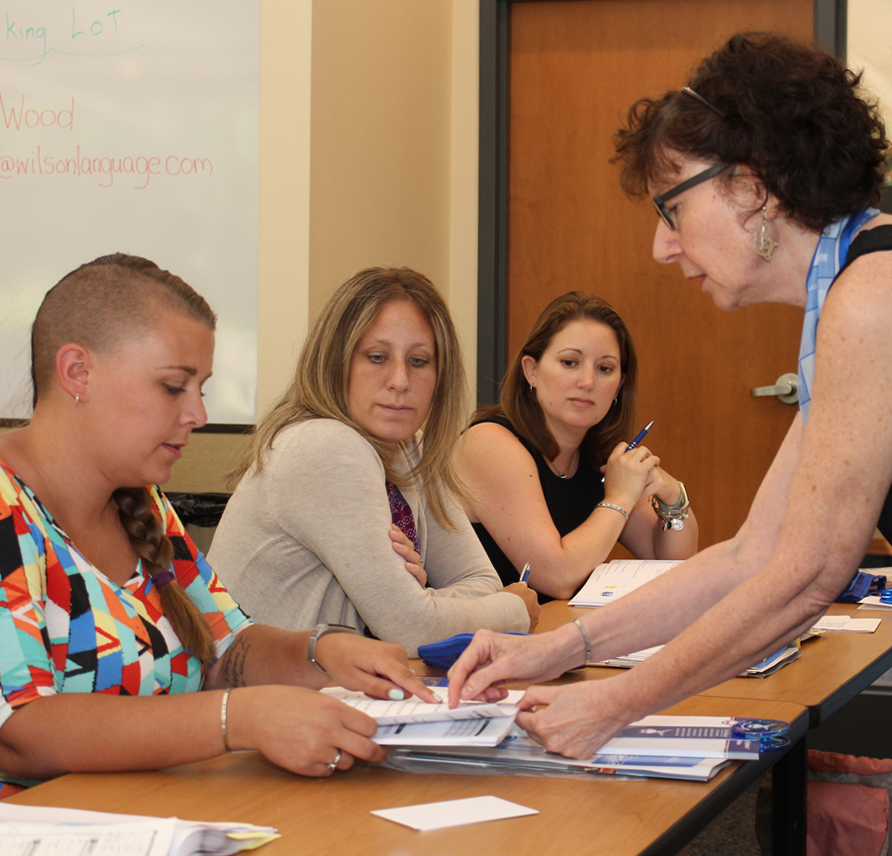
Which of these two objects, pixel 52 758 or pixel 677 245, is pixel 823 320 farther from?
pixel 52 758

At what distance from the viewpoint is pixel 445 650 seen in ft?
4.67

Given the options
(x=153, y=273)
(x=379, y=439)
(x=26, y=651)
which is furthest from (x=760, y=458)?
(x=26, y=651)

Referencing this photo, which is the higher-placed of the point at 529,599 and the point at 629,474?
the point at 629,474

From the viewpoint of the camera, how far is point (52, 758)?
104 centimetres

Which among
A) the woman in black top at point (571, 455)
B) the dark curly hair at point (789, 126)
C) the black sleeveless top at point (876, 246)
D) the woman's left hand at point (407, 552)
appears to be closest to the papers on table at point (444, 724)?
the black sleeveless top at point (876, 246)

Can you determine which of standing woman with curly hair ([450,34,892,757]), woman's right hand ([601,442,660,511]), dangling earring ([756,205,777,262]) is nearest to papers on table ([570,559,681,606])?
woman's right hand ([601,442,660,511])

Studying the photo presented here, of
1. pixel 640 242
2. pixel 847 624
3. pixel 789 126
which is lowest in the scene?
pixel 847 624

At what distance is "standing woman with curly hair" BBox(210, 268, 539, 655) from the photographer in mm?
1724

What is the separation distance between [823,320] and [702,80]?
389mm

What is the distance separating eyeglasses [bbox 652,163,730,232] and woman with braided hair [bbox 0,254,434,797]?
2.10ft

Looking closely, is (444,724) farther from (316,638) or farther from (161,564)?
(161,564)

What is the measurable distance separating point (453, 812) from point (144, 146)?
2.49 meters

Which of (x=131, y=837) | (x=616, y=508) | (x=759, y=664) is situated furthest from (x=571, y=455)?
(x=131, y=837)

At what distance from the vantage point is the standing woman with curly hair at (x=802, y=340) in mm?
1090
